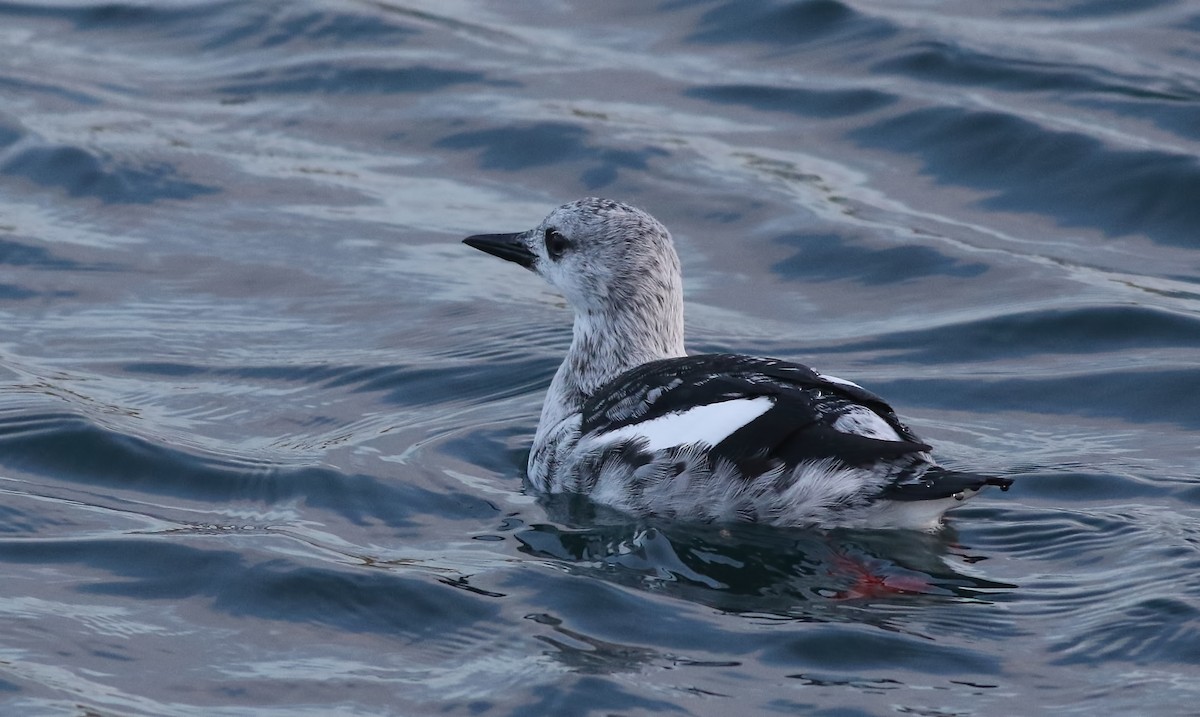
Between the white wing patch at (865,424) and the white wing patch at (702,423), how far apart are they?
28 cm

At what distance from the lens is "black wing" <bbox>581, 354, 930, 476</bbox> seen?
6.48 metres

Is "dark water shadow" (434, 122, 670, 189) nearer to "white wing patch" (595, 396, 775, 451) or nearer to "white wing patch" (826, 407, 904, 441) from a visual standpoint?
"white wing patch" (595, 396, 775, 451)

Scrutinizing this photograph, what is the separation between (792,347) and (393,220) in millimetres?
3191

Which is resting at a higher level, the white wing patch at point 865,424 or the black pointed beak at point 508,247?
the black pointed beak at point 508,247

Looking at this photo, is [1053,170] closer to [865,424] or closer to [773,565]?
[865,424]

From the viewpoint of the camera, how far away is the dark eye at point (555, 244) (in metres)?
8.27

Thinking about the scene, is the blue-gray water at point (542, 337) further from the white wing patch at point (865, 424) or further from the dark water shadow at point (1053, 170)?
the white wing patch at point (865, 424)

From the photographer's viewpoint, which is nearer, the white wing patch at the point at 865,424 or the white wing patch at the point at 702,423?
the white wing patch at the point at 865,424

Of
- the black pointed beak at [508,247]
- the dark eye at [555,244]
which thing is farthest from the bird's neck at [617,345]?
the black pointed beak at [508,247]

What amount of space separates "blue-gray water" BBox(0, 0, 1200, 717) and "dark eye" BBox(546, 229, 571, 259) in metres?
0.89

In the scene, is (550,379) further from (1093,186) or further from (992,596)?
(1093,186)

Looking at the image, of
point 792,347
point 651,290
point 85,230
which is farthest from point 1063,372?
point 85,230

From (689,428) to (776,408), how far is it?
418 mm

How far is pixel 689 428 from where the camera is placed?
271 inches
